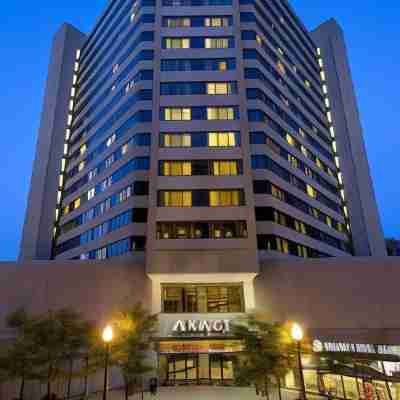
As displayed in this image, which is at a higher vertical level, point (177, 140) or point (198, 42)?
point (198, 42)

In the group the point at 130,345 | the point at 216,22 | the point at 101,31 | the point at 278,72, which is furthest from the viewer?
the point at 101,31

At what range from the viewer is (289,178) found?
50250 millimetres

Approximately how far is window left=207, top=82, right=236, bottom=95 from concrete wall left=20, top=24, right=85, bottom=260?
36.2m

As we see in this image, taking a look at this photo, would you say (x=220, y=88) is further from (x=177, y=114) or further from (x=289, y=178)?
(x=289, y=178)

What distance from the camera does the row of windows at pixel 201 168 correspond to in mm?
38438

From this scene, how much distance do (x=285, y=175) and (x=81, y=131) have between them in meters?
37.2

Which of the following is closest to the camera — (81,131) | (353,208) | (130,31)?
(130,31)

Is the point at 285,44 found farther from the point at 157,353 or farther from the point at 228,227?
the point at 157,353

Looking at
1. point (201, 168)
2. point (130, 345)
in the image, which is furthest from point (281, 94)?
point (130, 345)

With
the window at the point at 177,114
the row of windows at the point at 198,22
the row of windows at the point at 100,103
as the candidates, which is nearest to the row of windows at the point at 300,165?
the window at the point at 177,114

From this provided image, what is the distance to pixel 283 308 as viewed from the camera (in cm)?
3425

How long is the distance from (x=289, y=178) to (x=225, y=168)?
1523 cm

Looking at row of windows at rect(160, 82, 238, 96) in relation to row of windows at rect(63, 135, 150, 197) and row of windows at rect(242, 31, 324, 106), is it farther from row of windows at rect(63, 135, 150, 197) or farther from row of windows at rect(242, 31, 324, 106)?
row of windows at rect(242, 31, 324, 106)

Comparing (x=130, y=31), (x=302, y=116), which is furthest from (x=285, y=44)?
(x=130, y=31)
